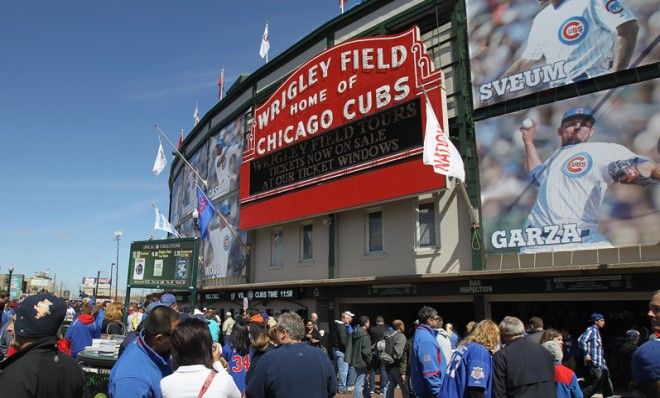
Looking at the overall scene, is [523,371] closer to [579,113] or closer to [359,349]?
[359,349]

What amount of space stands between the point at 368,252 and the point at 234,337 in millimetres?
11188

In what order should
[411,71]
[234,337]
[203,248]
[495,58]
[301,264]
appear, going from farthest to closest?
[203,248] < [301,264] < [411,71] < [495,58] < [234,337]

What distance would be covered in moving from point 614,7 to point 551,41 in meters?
1.56

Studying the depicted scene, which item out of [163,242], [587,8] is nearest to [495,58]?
[587,8]

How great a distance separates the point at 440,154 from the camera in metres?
13.2

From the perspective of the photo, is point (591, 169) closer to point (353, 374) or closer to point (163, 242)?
point (353, 374)

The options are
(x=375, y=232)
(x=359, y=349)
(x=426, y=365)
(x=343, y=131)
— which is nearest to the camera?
(x=426, y=365)

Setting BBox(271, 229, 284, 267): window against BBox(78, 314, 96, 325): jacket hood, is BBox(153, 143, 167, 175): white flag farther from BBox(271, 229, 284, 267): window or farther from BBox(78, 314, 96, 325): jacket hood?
BBox(78, 314, 96, 325): jacket hood

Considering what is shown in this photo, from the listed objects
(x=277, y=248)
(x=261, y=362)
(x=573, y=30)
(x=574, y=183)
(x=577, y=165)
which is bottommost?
(x=261, y=362)

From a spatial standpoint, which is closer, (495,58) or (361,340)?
(361,340)

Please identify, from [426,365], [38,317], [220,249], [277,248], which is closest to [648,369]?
[426,365]

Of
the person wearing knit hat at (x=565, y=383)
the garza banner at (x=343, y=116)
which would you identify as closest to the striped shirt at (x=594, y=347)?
the person wearing knit hat at (x=565, y=383)

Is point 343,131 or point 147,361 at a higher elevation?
point 343,131

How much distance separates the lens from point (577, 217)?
12297 mm
